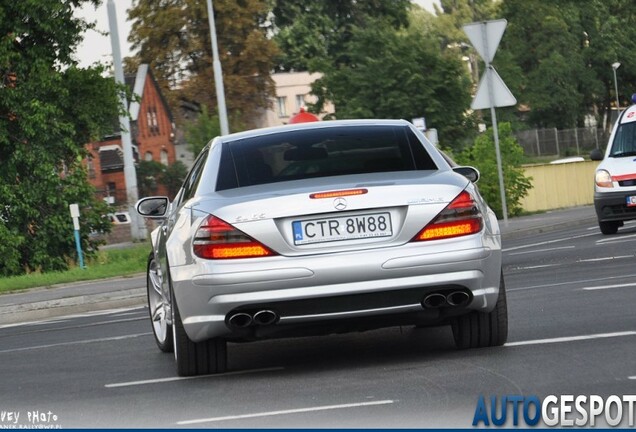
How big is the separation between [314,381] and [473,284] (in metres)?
1.05

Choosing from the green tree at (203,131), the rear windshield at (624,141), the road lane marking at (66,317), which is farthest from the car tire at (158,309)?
the green tree at (203,131)

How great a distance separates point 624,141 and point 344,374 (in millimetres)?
15894

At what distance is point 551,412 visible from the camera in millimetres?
7234

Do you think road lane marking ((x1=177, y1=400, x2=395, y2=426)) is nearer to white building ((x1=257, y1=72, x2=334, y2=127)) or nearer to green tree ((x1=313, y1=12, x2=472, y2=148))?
green tree ((x1=313, y1=12, x2=472, y2=148))

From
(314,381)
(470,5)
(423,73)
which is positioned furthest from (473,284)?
(470,5)

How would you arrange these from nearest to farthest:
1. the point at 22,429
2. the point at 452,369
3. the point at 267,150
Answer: the point at 22,429, the point at 452,369, the point at 267,150

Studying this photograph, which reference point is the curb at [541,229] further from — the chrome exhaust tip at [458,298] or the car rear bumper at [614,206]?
the chrome exhaust tip at [458,298]

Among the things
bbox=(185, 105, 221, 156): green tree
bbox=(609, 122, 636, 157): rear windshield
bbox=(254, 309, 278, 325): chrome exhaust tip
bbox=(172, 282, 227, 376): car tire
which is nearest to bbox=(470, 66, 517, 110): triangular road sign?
bbox=(609, 122, 636, 157): rear windshield

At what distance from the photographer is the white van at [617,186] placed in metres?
23.1

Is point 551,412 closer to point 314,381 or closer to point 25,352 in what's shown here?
point 314,381

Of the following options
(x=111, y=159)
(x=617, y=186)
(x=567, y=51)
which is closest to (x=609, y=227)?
(x=617, y=186)

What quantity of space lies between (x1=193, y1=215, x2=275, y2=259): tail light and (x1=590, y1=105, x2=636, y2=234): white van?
14.7m

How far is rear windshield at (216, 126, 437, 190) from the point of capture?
32.1 ft

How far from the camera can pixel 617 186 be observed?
23.2 metres
